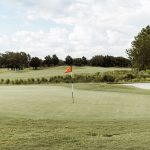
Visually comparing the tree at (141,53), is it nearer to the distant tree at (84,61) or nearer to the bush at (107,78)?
the bush at (107,78)

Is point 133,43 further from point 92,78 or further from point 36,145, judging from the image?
point 36,145

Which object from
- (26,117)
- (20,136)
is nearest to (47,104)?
(26,117)

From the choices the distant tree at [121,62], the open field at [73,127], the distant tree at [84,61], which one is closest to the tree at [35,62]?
the distant tree at [84,61]

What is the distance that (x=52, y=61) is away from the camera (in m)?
147

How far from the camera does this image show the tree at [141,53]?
8094 centimetres

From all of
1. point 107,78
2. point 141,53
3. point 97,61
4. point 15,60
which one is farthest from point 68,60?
point 107,78

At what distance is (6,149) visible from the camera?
992 centimetres

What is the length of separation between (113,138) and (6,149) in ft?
9.81

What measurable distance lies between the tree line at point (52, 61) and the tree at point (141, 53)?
6033cm

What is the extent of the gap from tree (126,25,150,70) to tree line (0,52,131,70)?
60.3 metres

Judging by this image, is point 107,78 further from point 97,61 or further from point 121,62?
point 121,62

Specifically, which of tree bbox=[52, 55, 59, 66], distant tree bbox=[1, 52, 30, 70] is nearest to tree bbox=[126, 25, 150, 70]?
tree bbox=[52, 55, 59, 66]

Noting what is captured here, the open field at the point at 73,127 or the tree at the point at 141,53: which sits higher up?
the tree at the point at 141,53

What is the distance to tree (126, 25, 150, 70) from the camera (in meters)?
80.9
